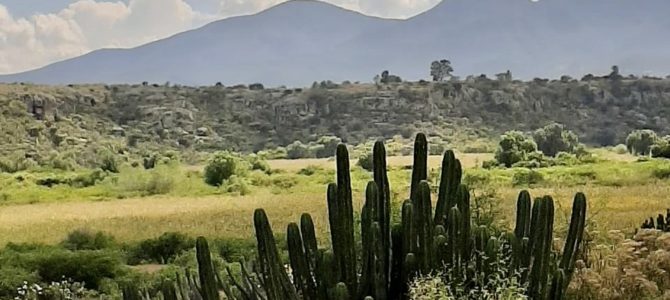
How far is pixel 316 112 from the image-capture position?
1812 cm

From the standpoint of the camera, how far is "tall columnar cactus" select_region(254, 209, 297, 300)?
2.54m

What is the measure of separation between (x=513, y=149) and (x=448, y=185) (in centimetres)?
1163

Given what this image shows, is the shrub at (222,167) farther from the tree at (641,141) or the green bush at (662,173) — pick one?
the tree at (641,141)

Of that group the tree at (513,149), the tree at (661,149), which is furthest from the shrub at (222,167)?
the tree at (661,149)

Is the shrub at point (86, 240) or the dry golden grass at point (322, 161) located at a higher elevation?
the dry golden grass at point (322, 161)

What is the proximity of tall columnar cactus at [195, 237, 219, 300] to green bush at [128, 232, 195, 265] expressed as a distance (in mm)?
6619

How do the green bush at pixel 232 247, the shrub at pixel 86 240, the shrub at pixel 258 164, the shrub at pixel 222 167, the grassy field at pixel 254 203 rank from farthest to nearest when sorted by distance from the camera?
the shrub at pixel 258 164, the shrub at pixel 222 167, the grassy field at pixel 254 203, the shrub at pixel 86 240, the green bush at pixel 232 247

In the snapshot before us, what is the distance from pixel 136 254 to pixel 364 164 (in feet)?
13.2

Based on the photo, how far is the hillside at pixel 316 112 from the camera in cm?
1633

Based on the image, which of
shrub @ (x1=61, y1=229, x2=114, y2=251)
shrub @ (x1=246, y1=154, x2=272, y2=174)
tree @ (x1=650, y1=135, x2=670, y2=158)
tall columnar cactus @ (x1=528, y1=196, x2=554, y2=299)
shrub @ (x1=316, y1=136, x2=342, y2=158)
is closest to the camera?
tall columnar cactus @ (x1=528, y1=196, x2=554, y2=299)

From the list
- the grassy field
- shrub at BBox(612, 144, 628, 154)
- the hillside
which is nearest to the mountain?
the hillside

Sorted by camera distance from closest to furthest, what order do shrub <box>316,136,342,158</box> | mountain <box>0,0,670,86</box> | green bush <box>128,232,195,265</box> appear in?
green bush <box>128,232,195,265</box>, shrub <box>316,136,342,158</box>, mountain <box>0,0,670,86</box>

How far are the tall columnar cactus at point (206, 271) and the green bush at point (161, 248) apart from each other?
21.7 ft

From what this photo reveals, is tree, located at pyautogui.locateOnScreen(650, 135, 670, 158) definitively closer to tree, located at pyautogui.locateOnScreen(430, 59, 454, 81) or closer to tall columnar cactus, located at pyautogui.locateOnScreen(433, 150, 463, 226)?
tree, located at pyautogui.locateOnScreen(430, 59, 454, 81)
